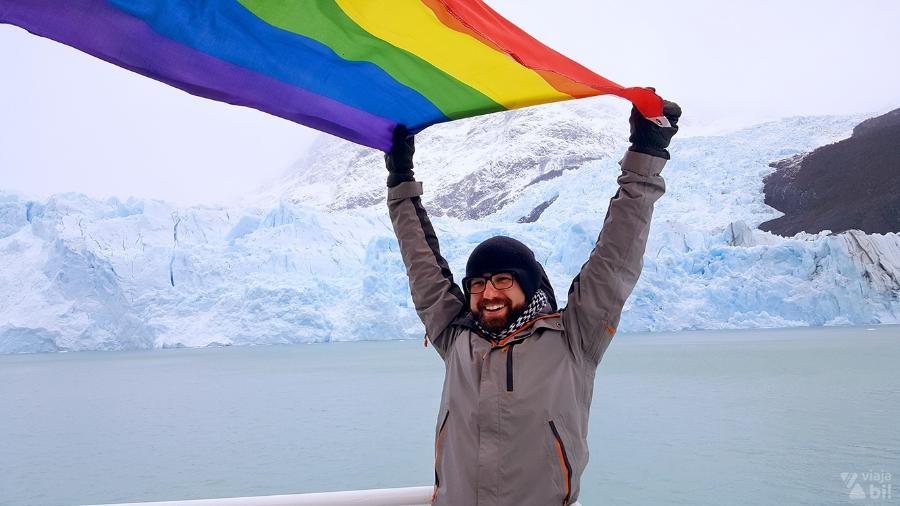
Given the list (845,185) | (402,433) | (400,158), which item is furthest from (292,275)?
(845,185)

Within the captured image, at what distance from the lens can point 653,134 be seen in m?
1.34

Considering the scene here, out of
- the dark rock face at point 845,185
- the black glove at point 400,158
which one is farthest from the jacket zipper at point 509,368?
the dark rock face at point 845,185

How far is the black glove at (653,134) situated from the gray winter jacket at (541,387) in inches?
0.9

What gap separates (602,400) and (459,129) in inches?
3805

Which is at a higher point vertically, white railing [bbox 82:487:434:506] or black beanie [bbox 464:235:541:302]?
black beanie [bbox 464:235:541:302]

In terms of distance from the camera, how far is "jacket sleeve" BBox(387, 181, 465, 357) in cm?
152

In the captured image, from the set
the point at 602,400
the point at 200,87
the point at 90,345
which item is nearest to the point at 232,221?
the point at 90,345

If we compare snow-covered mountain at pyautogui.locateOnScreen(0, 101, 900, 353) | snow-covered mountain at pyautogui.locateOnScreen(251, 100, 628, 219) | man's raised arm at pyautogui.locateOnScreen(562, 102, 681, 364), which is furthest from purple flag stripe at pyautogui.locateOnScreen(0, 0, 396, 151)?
snow-covered mountain at pyautogui.locateOnScreen(251, 100, 628, 219)

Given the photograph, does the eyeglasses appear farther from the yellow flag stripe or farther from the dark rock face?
the dark rock face

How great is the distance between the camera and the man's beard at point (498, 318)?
133cm

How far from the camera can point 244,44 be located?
151cm

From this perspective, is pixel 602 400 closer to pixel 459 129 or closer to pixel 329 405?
pixel 329 405

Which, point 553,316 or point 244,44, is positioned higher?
point 244,44

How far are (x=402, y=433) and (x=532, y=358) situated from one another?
7166 mm
